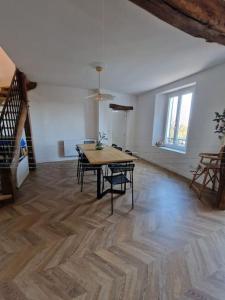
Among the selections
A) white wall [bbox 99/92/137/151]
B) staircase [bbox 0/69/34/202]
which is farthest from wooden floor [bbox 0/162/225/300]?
white wall [bbox 99/92/137/151]

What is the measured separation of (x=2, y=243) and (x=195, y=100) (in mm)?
4350

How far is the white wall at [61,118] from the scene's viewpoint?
16.5ft

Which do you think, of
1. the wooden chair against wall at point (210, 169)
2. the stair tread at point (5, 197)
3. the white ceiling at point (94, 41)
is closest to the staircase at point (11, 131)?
the stair tread at point (5, 197)

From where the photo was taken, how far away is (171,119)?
493 cm

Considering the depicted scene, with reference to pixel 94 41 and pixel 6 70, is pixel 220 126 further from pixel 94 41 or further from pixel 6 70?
pixel 6 70

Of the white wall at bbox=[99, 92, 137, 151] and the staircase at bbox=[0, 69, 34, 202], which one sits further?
the white wall at bbox=[99, 92, 137, 151]

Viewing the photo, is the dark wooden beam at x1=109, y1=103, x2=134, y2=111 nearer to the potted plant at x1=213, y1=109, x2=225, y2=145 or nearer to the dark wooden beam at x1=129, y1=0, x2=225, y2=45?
the potted plant at x1=213, y1=109, x2=225, y2=145

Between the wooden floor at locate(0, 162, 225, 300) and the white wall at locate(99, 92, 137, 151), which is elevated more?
the white wall at locate(99, 92, 137, 151)

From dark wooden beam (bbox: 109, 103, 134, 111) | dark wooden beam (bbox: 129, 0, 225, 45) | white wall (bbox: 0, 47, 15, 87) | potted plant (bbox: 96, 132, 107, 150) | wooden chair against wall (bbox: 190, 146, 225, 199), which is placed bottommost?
wooden chair against wall (bbox: 190, 146, 225, 199)

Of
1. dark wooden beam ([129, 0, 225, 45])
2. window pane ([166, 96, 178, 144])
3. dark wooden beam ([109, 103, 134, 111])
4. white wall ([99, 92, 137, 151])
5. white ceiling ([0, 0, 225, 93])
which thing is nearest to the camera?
dark wooden beam ([129, 0, 225, 45])

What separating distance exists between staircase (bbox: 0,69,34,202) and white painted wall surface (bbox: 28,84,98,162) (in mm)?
784

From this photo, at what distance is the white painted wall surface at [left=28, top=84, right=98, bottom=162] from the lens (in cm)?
500

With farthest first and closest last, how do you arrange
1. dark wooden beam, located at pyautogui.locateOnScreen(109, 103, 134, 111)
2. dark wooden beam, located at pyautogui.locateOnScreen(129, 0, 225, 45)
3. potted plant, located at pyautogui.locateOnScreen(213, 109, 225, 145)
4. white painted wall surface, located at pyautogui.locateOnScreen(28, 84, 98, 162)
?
dark wooden beam, located at pyautogui.locateOnScreen(109, 103, 134, 111)
white painted wall surface, located at pyautogui.locateOnScreen(28, 84, 98, 162)
potted plant, located at pyautogui.locateOnScreen(213, 109, 225, 145)
dark wooden beam, located at pyautogui.locateOnScreen(129, 0, 225, 45)

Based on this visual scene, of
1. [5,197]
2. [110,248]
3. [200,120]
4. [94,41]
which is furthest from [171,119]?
[5,197]
